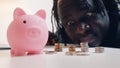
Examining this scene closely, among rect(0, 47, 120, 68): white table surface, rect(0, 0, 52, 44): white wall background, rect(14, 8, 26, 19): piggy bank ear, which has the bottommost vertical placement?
rect(0, 47, 120, 68): white table surface

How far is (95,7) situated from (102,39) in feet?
0.44

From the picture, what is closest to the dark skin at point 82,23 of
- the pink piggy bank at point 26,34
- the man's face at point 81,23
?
the man's face at point 81,23

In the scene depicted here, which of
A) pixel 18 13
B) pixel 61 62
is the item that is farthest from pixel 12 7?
pixel 61 62

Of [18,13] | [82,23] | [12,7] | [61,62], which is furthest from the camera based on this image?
[12,7]

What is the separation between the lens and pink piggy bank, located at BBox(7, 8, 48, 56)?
44 cm

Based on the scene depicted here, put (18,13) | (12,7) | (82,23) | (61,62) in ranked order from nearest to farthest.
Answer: (61,62)
(18,13)
(82,23)
(12,7)

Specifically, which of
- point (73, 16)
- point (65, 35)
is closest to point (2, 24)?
point (65, 35)

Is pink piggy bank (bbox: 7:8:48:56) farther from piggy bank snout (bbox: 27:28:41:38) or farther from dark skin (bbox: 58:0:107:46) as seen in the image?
dark skin (bbox: 58:0:107:46)

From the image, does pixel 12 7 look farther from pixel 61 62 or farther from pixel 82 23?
pixel 61 62

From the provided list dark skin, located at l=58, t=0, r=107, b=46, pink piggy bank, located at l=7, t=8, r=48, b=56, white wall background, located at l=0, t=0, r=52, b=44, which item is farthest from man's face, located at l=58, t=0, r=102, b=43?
white wall background, located at l=0, t=0, r=52, b=44

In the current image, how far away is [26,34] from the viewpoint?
17.4 inches

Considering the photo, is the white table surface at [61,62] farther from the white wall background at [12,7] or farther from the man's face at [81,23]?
the white wall background at [12,7]

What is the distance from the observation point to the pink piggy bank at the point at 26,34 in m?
0.44

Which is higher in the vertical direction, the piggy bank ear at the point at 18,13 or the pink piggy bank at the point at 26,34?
the piggy bank ear at the point at 18,13
